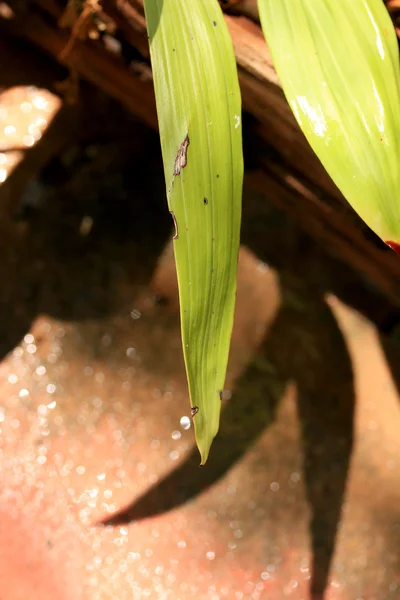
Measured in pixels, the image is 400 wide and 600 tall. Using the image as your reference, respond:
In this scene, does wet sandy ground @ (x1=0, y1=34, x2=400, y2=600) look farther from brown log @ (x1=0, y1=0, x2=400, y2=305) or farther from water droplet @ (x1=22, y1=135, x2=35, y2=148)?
brown log @ (x1=0, y1=0, x2=400, y2=305)

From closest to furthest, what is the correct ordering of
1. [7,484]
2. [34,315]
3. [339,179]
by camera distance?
1. [339,179]
2. [7,484]
3. [34,315]

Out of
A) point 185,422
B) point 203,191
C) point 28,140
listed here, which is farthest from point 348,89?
point 28,140

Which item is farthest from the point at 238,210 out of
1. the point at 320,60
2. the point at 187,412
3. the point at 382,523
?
the point at 382,523

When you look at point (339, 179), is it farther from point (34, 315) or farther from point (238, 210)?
point (34, 315)

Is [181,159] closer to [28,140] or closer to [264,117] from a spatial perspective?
[264,117]

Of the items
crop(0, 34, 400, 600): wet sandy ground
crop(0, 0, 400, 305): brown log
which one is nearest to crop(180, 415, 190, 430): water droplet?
crop(0, 34, 400, 600): wet sandy ground
